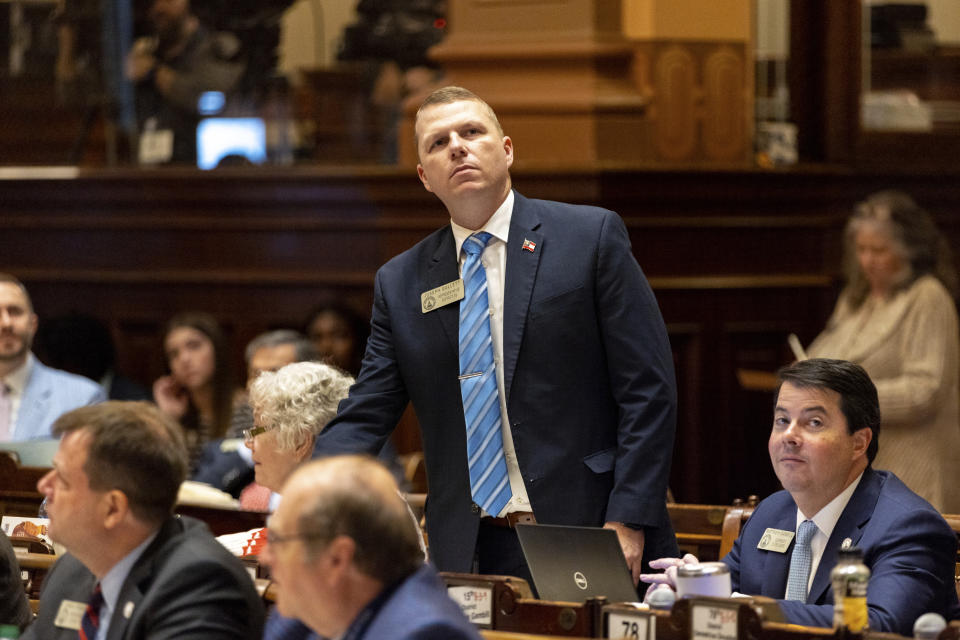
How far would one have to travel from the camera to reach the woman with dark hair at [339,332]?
6.11 m

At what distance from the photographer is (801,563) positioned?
311 centimetres

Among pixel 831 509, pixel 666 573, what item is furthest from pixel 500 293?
pixel 831 509

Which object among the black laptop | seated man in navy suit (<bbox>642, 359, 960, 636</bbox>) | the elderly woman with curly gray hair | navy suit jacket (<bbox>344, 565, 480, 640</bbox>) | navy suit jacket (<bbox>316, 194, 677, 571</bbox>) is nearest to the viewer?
navy suit jacket (<bbox>344, 565, 480, 640</bbox>)

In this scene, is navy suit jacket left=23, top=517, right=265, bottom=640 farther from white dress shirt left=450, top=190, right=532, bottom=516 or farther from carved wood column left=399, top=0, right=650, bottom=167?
carved wood column left=399, top=0, right=650, bottom=167

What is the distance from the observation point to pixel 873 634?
2.34 metres

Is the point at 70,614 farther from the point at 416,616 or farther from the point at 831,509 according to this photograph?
the point at 831,509

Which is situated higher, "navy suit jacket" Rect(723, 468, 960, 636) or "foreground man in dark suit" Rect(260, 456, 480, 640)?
"foreground man in dark suit" Rect(260, 456, 480, 640)

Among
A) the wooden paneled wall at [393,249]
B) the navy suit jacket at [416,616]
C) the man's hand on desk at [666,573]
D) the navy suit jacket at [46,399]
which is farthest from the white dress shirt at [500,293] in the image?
the navy suit jacket at [46,399]

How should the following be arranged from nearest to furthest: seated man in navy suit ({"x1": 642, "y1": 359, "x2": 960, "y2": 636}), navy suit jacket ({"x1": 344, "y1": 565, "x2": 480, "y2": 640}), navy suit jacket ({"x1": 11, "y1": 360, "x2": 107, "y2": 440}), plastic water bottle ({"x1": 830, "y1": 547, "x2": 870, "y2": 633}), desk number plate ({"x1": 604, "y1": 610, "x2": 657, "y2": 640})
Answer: navy suit jacket ({"x1": 344, "y1": 565, "x2": 480, "y2": 640}) < plastic water bottle ({"x1": 830, "y1": 547, "x2": 870, "y2": 633}) < desk number plate ({"x1": 604, "y1": 610, "x2": 657, "y2": 640}) < seated man in navy suit ({"x1": 642, "y1": 359, "x2": 960, "y2": 636}) < navy suit jacket ({"x1": 11, "y1": 360, "x2": 107, "y2": 440})

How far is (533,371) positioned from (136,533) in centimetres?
93

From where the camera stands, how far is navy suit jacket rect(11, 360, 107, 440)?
555 centimetres

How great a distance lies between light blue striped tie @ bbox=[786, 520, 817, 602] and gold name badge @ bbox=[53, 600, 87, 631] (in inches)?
55.9

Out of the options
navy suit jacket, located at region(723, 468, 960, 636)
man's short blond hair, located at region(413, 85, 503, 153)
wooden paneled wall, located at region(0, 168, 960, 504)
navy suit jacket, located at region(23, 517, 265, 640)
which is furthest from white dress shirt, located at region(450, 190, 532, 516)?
wooden paneled wall, located at region(0, 168, 960, 504)

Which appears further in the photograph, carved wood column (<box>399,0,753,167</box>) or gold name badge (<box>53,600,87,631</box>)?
carved wood column (<box>399,0,753,167</box>)
